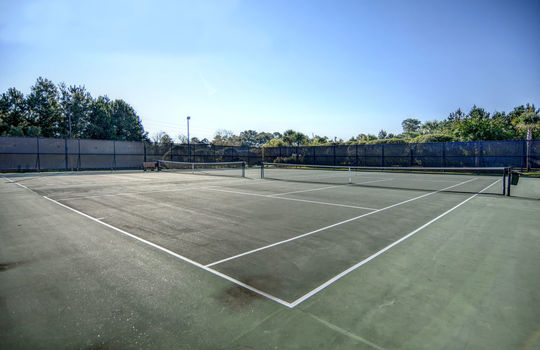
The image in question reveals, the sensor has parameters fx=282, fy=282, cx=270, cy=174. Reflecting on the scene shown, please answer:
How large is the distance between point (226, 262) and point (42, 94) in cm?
6330

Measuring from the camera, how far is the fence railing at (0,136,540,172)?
26.3 meters

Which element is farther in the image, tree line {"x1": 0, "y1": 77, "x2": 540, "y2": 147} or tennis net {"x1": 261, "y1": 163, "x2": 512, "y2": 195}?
tree line {"x1": 0, "y1": 77, "x2": 540, "y2": 147}

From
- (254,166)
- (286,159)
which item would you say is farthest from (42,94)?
(286,159)

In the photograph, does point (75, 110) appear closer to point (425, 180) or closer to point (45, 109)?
point (45, 109)

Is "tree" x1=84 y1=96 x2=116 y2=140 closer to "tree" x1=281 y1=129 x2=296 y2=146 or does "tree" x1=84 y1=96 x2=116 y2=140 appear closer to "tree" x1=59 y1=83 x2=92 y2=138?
"tree" x1=59 y1=83 x2=92 y2=138

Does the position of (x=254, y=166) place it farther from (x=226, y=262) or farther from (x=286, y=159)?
(x=226, y=262)

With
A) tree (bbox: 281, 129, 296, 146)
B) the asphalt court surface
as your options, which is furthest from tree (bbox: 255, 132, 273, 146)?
the asphalt court surface

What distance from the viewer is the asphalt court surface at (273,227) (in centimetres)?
413

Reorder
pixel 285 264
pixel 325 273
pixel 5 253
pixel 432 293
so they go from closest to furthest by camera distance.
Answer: pixel 432 293 < pixel 325 273 < pixel 285 264 < pixel 5 253

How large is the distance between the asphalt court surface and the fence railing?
2044cm

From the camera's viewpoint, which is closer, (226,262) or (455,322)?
(455,322)

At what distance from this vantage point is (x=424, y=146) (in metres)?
30.4

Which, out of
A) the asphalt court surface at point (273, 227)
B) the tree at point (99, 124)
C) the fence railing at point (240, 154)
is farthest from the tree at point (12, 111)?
the asphalt court surface at point (273, 227)

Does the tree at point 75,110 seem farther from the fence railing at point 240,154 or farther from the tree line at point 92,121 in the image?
the fence railing at point 240,154
